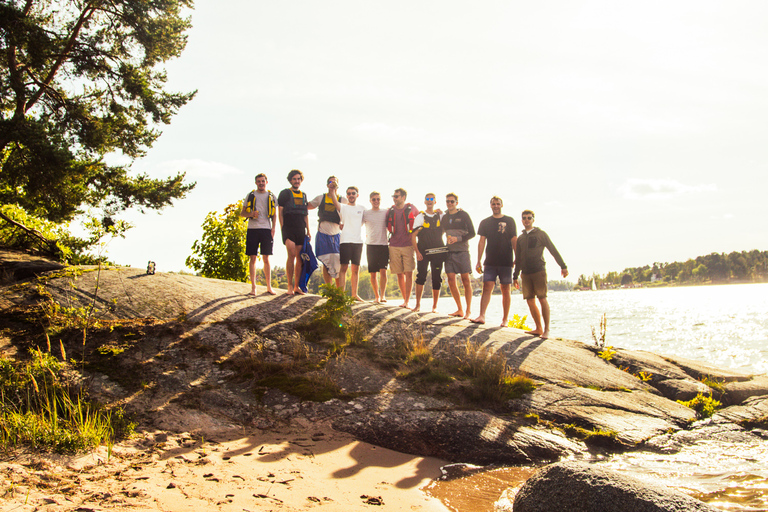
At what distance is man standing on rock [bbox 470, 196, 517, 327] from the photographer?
975 centimetres

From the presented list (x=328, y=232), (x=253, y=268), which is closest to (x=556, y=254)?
(x=328, y=232)

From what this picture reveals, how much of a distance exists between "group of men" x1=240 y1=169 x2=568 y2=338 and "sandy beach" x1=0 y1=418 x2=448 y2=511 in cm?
445

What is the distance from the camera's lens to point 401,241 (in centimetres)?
1032

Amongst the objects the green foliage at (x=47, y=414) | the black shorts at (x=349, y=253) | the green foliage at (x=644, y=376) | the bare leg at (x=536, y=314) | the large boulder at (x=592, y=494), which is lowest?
the green foliage at (x=644, y=376)

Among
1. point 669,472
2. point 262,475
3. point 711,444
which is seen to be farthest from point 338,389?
point 711,444

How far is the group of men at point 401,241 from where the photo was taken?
920cm

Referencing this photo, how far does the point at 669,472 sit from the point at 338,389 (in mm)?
4205

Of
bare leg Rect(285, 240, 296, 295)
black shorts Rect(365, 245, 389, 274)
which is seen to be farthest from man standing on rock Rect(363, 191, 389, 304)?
bare leg Rect(285, 240, 296, 295)

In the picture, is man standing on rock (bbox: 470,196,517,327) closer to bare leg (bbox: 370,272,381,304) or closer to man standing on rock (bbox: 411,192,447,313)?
man standing on rock (bbox: 411,192,447,313)

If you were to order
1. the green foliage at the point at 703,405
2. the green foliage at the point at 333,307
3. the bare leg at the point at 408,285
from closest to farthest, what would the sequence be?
the green foliage at the point at 703,405 < the green foliage at the point at 333,307 < the bare leg at the point at 408,285

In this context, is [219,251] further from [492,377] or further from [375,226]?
[492,377]

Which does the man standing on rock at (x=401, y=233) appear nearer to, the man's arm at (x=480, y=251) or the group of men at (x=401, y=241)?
the group of men at (x=401, y=241)

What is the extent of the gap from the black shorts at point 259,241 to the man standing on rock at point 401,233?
268cm

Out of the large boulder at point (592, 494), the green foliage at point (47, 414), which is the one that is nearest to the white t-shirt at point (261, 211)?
the green foliage at point (47, 414)
